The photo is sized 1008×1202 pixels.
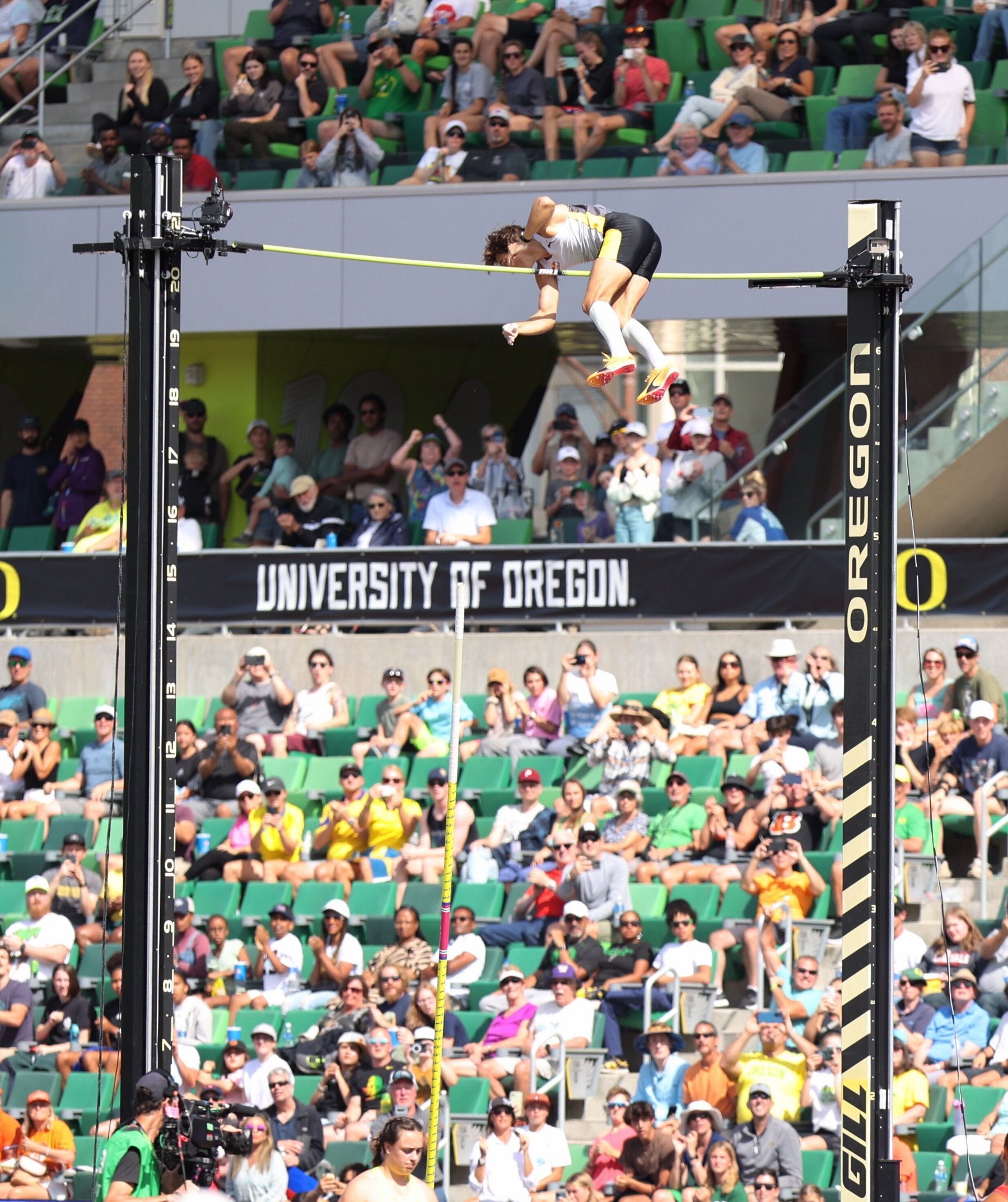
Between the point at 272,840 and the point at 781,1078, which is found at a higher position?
the point at 272,840

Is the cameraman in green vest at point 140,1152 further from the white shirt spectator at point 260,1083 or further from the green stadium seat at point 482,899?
the green stadium seat at point 482,899

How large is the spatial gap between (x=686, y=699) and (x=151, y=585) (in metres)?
6.80

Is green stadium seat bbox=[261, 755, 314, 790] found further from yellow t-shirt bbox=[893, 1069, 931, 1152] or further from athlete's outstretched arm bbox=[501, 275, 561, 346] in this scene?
athlete's outstretched arm bbox=[501, 275, 561, 346]

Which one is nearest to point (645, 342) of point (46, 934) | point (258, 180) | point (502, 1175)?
point (502, 1175)

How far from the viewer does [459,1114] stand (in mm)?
11852

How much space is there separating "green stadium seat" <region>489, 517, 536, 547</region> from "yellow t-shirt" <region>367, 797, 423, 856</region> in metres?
3.19

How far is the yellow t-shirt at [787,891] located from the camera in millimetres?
12688

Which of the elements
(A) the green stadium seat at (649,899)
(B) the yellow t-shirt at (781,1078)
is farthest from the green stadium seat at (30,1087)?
(B) the yellow t-shirt at (781,1078)

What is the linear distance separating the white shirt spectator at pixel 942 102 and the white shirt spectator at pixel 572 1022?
8.45 metres

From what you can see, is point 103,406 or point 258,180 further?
point 103,406

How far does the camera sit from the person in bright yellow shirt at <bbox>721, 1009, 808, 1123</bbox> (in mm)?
11531

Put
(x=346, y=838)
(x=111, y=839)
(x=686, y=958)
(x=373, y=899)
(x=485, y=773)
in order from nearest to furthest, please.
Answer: (x=686, y=958) < (x=373, y=899) < (x=346, y=838) < (x=111, y=839) < (x=485, y=773)

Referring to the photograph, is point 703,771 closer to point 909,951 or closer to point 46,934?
point 909,951

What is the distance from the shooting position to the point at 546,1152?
A: 11.4 metres
